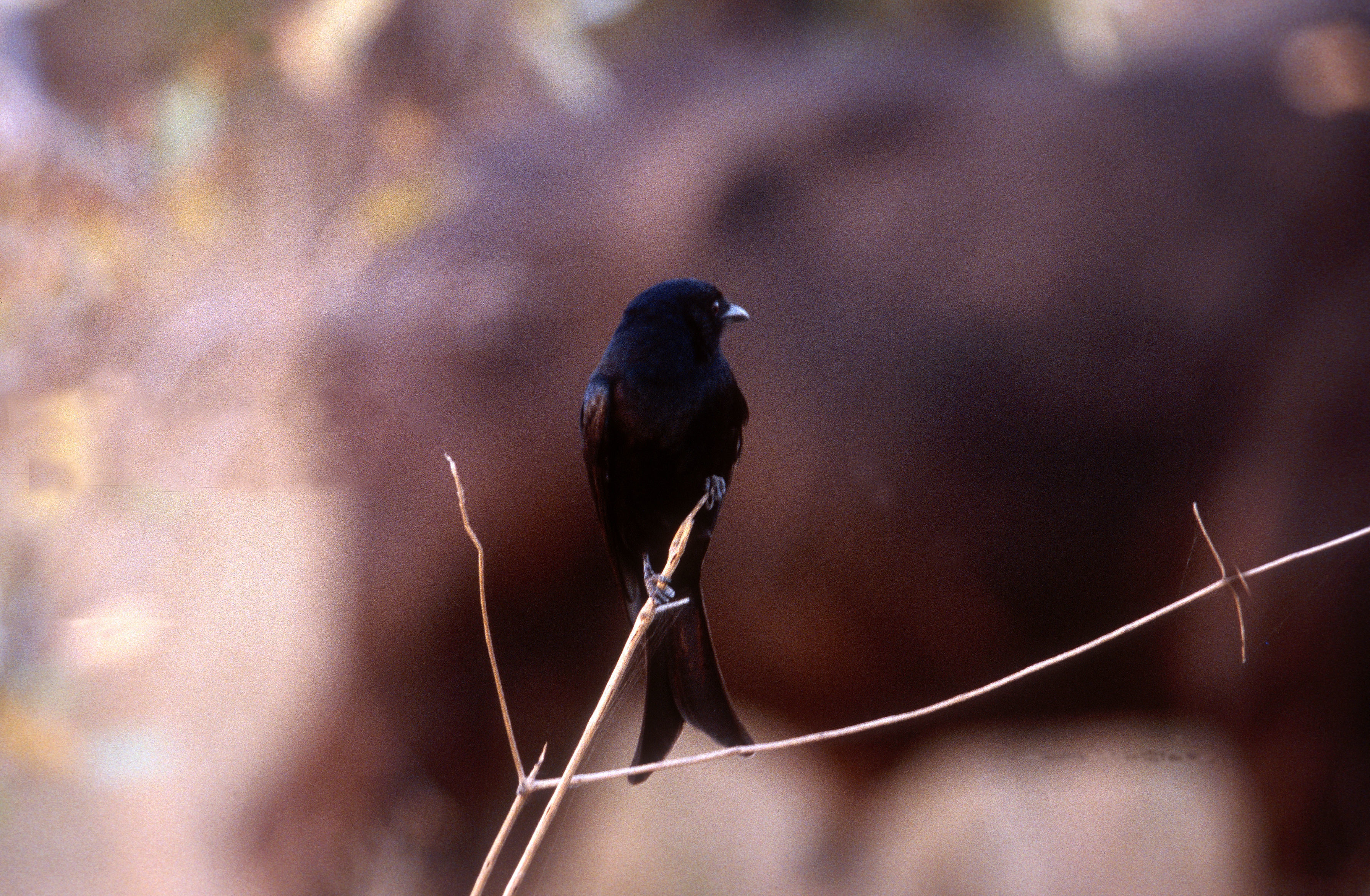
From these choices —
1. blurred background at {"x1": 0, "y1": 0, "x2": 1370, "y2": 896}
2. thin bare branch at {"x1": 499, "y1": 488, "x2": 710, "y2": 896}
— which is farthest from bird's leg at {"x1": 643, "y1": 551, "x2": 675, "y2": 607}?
blurred background at {"x1": 0, "y1": 0, "x2": 1370, "y2": 896}

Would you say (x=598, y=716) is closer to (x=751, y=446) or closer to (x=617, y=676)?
(x=617, y=676)

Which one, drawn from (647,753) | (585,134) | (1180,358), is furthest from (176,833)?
(1180,358)

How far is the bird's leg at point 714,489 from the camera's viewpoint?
26cm

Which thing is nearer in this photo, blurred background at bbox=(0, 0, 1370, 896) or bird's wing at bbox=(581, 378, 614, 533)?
bird's wing at bbox=(581, 378, 614, 533)

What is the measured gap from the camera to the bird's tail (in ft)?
0.87

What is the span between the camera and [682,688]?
0.27m

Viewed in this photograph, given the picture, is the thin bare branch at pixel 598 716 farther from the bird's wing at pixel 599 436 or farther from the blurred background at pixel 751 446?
the blurred background at pixel 751 446

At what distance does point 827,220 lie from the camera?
59 centimetres

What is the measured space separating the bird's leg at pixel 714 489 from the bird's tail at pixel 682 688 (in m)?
0.03

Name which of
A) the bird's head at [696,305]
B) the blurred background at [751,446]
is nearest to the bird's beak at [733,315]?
the bird's head at [696,305]

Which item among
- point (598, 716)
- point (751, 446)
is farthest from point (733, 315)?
point (751, 446)

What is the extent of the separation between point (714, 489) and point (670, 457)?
0.06 feet

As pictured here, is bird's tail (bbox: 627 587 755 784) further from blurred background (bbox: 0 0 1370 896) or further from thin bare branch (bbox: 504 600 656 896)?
blurred background (bbox: 0 0 1370 896)

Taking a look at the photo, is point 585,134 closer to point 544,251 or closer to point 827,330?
point 544,251
